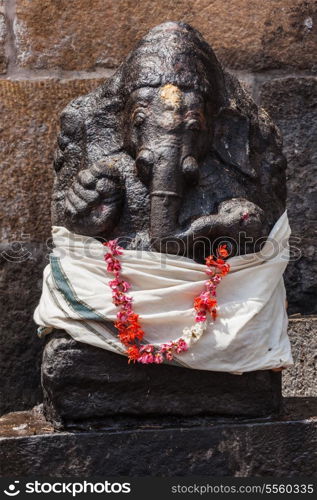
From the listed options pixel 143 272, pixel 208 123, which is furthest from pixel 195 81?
pixel 143 272

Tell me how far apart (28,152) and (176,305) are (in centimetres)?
120

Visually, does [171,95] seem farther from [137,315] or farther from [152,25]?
[152,25]

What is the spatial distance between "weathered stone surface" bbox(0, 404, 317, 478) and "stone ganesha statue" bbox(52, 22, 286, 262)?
1.65 ft

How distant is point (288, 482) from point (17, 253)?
4.68 ft

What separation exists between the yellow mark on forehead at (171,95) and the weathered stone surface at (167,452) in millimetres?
909

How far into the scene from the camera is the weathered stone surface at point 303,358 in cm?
407

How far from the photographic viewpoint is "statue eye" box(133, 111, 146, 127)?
135 inches

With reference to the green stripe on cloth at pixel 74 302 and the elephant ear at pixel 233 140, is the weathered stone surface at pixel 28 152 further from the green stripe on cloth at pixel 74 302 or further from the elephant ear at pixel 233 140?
the elephant ear at pixel 233 140

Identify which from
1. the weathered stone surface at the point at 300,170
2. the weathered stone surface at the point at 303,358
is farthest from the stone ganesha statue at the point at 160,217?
the weathered stone surface at the point at 300,170

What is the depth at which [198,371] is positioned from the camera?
11.2 ft

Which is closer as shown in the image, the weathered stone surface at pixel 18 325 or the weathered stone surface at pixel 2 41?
the weathered stone surface at pixel 18 325

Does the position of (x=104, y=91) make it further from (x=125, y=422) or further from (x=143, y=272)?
(x=125, y=422)

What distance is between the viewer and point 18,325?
4309 mm

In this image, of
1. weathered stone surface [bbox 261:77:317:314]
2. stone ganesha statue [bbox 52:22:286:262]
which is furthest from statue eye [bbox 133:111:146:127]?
weathered stone surface [bbox 261:77:317:314]
